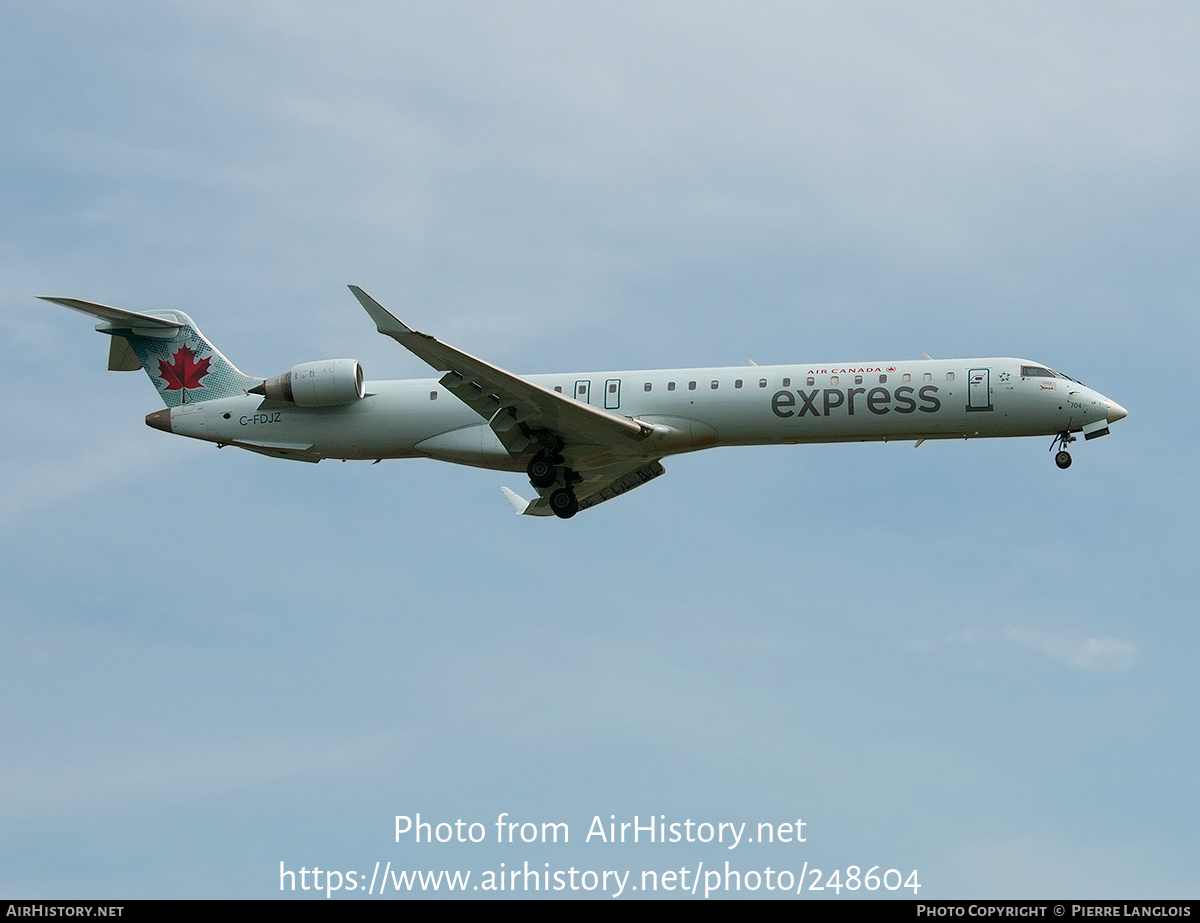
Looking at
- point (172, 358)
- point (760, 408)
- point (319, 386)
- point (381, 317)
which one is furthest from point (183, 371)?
point (760, 408)

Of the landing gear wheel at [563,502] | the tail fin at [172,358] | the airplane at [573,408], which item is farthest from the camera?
the tail fin at [172,358]

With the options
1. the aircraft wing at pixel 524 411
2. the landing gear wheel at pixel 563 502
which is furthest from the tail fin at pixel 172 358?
the landing gear wheel at pixel 563 502

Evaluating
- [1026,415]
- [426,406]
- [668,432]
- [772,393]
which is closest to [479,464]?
[426,406]

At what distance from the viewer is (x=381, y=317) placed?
2691cm

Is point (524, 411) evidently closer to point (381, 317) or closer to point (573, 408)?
point (573, 408)

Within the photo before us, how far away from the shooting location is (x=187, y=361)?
34125 mm

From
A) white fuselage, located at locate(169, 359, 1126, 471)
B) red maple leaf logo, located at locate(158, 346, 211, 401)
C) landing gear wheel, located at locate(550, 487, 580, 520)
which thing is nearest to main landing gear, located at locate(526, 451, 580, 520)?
landing gear wheel, located at locate(550, 487, 580, 520)

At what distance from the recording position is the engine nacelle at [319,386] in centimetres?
3219

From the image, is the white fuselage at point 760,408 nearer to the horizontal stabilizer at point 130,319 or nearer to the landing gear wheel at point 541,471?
the landing gear wheel at point 541,471

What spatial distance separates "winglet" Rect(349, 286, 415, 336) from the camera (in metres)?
26.6

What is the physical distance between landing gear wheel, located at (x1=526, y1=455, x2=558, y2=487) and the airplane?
0.05 meters

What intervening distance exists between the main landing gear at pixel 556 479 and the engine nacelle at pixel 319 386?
15.3 feet

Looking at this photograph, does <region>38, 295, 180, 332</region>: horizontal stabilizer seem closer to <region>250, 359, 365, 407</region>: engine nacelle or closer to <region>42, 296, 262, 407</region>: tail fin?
<region>42, 296, 262, 407</region>: tail fin

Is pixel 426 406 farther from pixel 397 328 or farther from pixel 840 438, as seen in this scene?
pixel 840 438
